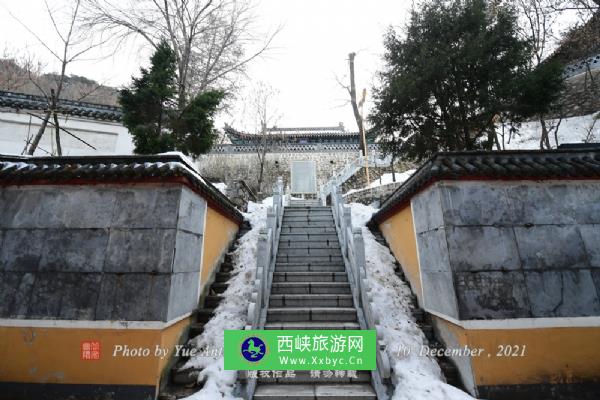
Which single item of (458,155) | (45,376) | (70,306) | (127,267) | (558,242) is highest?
(458,155)

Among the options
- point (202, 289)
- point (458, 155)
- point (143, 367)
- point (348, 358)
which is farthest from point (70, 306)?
point (458, 155)

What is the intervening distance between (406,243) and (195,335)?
465 cm

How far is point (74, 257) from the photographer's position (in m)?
4.39

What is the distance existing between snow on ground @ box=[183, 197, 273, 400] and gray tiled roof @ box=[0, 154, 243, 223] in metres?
2.29

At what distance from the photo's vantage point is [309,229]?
328 inches

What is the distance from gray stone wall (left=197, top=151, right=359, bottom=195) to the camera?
20859mm

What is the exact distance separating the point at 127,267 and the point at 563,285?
263 inches

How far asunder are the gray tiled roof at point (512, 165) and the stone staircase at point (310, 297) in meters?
2.71

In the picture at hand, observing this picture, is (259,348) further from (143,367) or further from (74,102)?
(74,102)

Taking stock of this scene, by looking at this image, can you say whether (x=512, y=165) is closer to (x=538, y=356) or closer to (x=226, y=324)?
(x=538, y=356)

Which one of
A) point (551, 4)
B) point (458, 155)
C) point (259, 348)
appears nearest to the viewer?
point (259, 348)

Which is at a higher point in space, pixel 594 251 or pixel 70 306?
pixel 594 251

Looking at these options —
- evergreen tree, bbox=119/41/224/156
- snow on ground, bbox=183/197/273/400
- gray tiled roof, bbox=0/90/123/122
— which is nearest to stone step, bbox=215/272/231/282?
snow on ground, bbox=183/197/273/400

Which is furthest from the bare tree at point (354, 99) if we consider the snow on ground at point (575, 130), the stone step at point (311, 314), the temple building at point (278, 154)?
the stone step at point (311, 314)
